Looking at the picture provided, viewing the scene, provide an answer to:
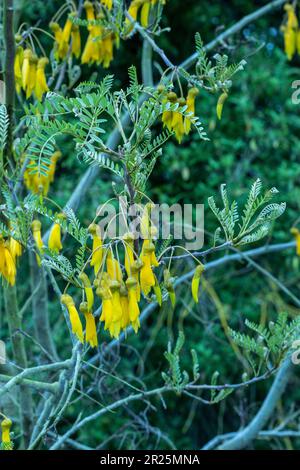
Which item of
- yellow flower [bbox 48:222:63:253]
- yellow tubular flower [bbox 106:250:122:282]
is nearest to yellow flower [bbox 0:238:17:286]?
yellow flower [bbox 48:222:63:253]

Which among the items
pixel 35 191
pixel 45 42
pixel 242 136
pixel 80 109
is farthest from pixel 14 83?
pixel 242 136

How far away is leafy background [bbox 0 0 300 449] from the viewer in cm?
362

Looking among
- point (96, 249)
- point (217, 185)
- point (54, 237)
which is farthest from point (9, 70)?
point (217, 185)

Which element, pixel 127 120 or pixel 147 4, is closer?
pixel 147 4

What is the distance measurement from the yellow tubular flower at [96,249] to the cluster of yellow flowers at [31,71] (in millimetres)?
624

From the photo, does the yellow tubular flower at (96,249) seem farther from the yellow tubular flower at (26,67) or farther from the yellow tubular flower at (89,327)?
the yellow tubular flower at (26,67)

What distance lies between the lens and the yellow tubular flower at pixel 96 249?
4.43ft

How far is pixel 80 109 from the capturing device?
1380 millimetres

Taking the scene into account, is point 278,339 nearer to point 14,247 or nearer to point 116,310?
point 116,310

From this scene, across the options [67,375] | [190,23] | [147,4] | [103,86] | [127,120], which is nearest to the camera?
[103,86]

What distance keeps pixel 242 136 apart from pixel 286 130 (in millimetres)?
217

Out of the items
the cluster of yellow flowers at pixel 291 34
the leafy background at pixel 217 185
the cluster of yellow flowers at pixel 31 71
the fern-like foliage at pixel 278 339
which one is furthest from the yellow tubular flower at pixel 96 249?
the leafy background at pixel 217 185

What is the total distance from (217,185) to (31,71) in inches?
81.0

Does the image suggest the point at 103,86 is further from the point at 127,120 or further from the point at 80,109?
the point at 127,120
